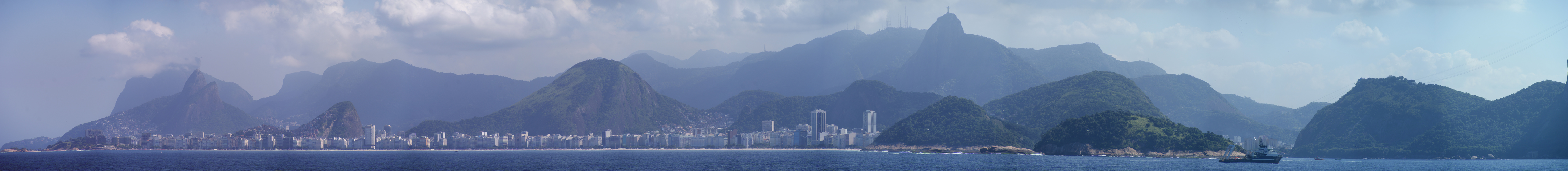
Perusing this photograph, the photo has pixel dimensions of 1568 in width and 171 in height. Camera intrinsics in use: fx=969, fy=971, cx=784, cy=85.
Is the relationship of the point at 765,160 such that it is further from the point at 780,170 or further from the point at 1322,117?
the point at 1322,117

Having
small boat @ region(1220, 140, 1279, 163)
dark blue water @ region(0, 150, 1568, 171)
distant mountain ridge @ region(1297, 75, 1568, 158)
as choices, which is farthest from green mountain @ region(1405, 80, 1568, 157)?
small boat @ region(1220, 140, 1279, 163)

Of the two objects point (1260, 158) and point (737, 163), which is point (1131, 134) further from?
point (737, 163)

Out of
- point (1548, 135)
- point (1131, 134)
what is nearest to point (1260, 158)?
point (1131, 134)

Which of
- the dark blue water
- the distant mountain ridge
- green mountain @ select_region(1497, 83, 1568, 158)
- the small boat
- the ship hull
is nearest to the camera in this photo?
the dark blue water

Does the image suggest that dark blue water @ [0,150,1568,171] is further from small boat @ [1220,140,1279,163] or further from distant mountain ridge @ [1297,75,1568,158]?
distant mountain ridge @ [1297,75,1568,158]

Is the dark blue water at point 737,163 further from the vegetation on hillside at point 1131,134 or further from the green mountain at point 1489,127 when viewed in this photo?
the green mountain at point 1489,127

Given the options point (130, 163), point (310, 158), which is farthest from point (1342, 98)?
point (130, 163)
